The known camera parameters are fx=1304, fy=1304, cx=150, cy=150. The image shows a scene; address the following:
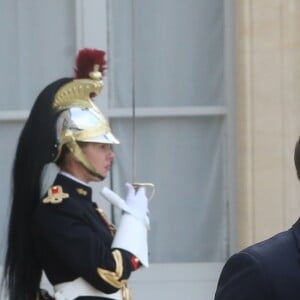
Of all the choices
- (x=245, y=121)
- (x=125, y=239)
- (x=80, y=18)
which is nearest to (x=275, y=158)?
(x=245, y=121)

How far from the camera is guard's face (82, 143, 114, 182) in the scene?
4.51 metres

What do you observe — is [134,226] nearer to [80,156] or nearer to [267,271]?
[80,156]

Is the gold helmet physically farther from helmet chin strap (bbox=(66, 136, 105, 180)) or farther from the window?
the window

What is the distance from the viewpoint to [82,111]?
4574mm

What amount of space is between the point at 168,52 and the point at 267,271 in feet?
11.9

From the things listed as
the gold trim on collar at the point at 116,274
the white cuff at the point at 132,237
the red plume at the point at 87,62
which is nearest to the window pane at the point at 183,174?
the red plume at the point at 87,62

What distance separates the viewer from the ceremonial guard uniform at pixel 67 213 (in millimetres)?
4391

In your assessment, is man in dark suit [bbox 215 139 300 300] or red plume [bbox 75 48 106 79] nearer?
man in dark suit [bbox 215 139 300 300]

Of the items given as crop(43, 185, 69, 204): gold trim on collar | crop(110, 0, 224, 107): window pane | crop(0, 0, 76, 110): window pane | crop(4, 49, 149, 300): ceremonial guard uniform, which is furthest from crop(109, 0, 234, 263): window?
crop(43, 185, 69, 204): gold trim on collar

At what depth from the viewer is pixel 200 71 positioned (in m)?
6.19

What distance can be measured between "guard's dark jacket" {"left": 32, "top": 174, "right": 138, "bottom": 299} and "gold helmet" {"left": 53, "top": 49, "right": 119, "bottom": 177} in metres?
0.12

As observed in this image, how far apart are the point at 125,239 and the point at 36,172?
15.1 inches

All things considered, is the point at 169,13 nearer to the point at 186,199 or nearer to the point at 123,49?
the point at 123,49

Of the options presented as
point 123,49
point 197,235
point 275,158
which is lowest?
point 197,235
